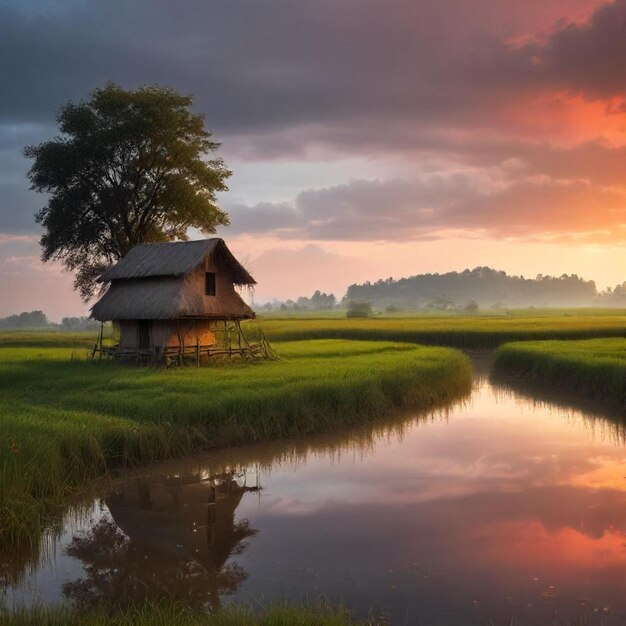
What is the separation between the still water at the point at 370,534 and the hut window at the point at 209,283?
15.5 m

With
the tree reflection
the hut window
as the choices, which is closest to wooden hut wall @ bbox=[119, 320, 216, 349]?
the hut window

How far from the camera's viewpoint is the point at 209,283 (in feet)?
102

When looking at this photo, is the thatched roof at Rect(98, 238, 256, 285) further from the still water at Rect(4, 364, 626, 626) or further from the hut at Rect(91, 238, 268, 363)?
the still water at Rect(4, 364, 626, 626)

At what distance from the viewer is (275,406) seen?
1752 centimetres

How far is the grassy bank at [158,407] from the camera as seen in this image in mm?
11422

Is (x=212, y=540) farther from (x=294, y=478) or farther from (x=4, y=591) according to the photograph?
(x=294, y=478)

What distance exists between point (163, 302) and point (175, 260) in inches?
91.5

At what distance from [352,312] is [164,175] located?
69170 millimetres

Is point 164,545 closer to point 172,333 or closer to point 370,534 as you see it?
point 370,534

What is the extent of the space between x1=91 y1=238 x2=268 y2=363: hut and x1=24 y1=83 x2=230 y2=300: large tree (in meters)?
7.88

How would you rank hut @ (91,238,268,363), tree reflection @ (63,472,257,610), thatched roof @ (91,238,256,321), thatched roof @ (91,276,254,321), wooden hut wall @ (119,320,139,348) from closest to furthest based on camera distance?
1. tree reflection @ (63,472,257,610)
2. thatched roof @ (91,276,254,321)
3. thatched roof @ (91,238,256,321)
4. hut @ (91,238,268,363)
5. wooden hut wall @ (119,320,139,348)

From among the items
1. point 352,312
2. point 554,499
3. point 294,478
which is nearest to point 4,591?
point 294,478

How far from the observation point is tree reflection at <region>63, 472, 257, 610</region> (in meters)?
8.21

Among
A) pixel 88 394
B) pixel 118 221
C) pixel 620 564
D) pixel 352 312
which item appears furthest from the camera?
pixel 352 312
